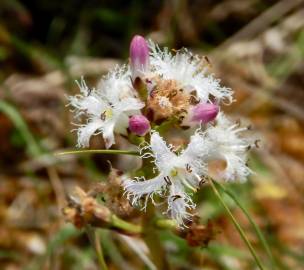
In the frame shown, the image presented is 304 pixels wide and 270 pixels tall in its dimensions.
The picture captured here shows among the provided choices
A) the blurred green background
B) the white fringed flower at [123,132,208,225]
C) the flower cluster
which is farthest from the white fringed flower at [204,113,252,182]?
the blurred green background

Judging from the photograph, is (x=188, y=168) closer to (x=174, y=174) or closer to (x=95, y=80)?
(x=174, y=174)

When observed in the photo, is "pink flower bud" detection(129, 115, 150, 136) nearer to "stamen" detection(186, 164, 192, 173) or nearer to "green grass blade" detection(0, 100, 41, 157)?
"stamen" detection(186, 164, 192, 173)

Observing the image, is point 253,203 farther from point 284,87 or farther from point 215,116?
point 215,116

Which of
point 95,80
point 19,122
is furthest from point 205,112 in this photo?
point 95,80

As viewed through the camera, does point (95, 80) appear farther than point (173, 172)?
Yes

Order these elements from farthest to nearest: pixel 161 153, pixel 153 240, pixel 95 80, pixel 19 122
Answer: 1. pixel 95 80
2. pixel 19 122
3. pixel 153 240
4. pixel 161 153

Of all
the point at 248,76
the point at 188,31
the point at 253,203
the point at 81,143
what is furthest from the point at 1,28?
the point at 81,143

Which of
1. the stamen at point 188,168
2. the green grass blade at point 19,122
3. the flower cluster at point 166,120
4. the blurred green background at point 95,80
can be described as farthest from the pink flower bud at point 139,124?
the green grass blade at point 19,122
